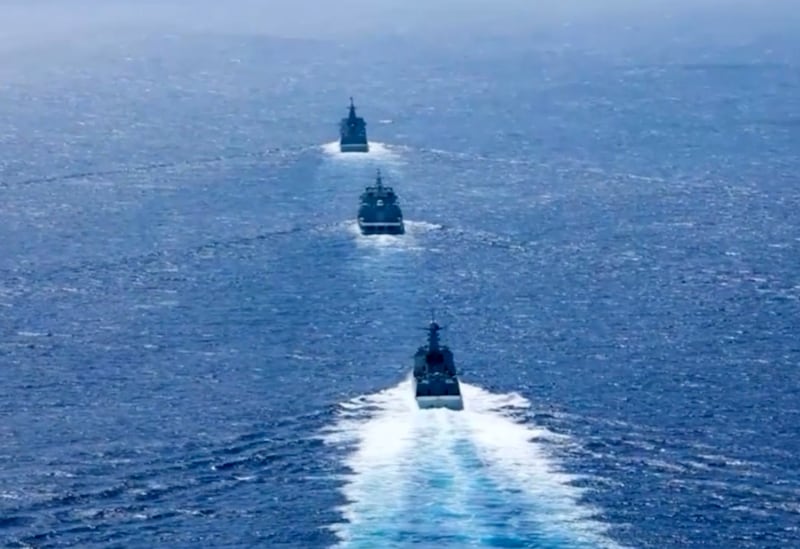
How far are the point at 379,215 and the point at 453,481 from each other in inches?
2788

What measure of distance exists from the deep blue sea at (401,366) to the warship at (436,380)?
1.26 metres

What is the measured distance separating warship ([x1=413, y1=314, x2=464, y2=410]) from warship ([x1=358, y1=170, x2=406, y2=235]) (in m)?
47.1

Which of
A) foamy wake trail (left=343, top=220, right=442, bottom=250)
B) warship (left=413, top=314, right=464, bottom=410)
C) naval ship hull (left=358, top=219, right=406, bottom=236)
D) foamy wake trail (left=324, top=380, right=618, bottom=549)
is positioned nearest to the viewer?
foamy wake trail (left=324, top=380, right=618, bottom=549)

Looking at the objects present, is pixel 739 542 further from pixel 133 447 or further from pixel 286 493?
pixel 133 447

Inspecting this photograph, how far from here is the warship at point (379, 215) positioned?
173 m

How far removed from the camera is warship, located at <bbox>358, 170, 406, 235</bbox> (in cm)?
17275

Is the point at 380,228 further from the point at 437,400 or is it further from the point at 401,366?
the point at 437,400

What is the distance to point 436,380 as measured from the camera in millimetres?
119812

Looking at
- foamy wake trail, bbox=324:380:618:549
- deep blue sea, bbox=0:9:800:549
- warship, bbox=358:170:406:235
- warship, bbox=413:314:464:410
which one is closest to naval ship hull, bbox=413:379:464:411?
warship, bbox=413:314:464:410

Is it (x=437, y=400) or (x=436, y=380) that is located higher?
(x=436, y=380)

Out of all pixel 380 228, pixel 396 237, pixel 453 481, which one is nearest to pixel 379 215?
pixel 380 228

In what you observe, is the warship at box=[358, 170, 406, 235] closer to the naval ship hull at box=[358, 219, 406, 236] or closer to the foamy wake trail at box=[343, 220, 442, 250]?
the naval ship hull at box=[358, 219, 406, 236]

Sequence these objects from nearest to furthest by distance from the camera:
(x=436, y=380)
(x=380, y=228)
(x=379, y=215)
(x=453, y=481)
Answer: (x=453, y=481) < (x=436, y=380) < (x=380, y=228) < (x=379, y=215)

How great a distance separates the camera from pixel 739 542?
97.2 metres
